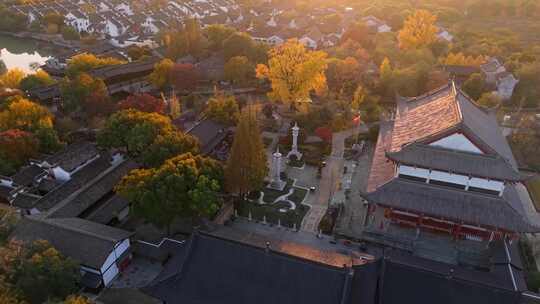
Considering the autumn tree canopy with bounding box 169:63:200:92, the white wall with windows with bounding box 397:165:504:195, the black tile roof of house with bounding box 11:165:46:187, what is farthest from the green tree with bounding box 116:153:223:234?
the autumn tree canopy with bounding box 169:63:200:92

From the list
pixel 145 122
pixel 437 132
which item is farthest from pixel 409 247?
pixel 145 122

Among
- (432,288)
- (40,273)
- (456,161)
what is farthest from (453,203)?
(40,273)

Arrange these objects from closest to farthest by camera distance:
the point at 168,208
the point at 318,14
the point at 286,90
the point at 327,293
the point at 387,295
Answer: the point at 327,293 → the point at 387,295 → the point at 168,208 → the point at 286,90 → the point at 318,14

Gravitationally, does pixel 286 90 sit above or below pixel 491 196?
above

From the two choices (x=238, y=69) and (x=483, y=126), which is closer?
(x=483, y=126)

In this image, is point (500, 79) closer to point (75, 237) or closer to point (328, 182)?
point (328, 182)

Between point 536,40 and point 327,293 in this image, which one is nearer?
point 327,293

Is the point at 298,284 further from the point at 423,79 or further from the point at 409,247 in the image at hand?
the point at 423,79
